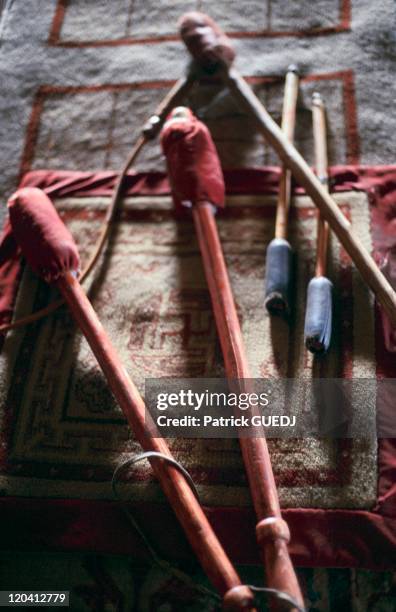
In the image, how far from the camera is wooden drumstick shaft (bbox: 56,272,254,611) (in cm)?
80

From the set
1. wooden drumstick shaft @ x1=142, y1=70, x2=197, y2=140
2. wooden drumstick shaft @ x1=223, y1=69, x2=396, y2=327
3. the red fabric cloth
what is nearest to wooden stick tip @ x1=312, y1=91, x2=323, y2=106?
wooden drumstick shaft @ x1=223, y1=69, x2=396, y2=327

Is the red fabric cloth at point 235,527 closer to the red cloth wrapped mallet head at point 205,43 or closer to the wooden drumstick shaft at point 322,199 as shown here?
the wooden drumstick shaft at point 322,199

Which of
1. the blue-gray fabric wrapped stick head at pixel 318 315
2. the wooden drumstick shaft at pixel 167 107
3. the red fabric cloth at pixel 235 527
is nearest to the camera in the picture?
the red fabric cloth at pixel 235 527

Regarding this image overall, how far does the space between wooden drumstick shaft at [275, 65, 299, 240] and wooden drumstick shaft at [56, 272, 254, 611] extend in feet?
1.30

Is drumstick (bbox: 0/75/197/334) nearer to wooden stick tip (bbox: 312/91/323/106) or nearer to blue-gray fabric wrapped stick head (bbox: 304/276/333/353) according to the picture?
wooden stick tip (bbox: 312/91/323/106)

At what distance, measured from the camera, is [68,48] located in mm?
1641

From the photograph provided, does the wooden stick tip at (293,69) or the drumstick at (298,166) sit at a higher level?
the wooden stick tip at (293,69)

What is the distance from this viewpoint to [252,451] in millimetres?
915

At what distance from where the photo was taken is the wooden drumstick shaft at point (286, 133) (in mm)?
1191

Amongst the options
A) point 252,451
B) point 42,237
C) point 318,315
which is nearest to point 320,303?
point 318,315

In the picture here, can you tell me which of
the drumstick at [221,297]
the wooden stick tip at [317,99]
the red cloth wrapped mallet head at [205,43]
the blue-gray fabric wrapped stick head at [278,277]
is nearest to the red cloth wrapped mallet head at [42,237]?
the drumstick at [221,297]

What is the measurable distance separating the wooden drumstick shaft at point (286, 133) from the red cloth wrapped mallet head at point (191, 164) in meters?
0.12

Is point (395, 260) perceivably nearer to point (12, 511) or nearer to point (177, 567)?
point (177, 567)

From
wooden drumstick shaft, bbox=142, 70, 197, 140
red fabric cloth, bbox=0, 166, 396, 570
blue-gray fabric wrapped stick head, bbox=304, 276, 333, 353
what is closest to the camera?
red fabric cloth, bbox=0, 166, 396, 570
